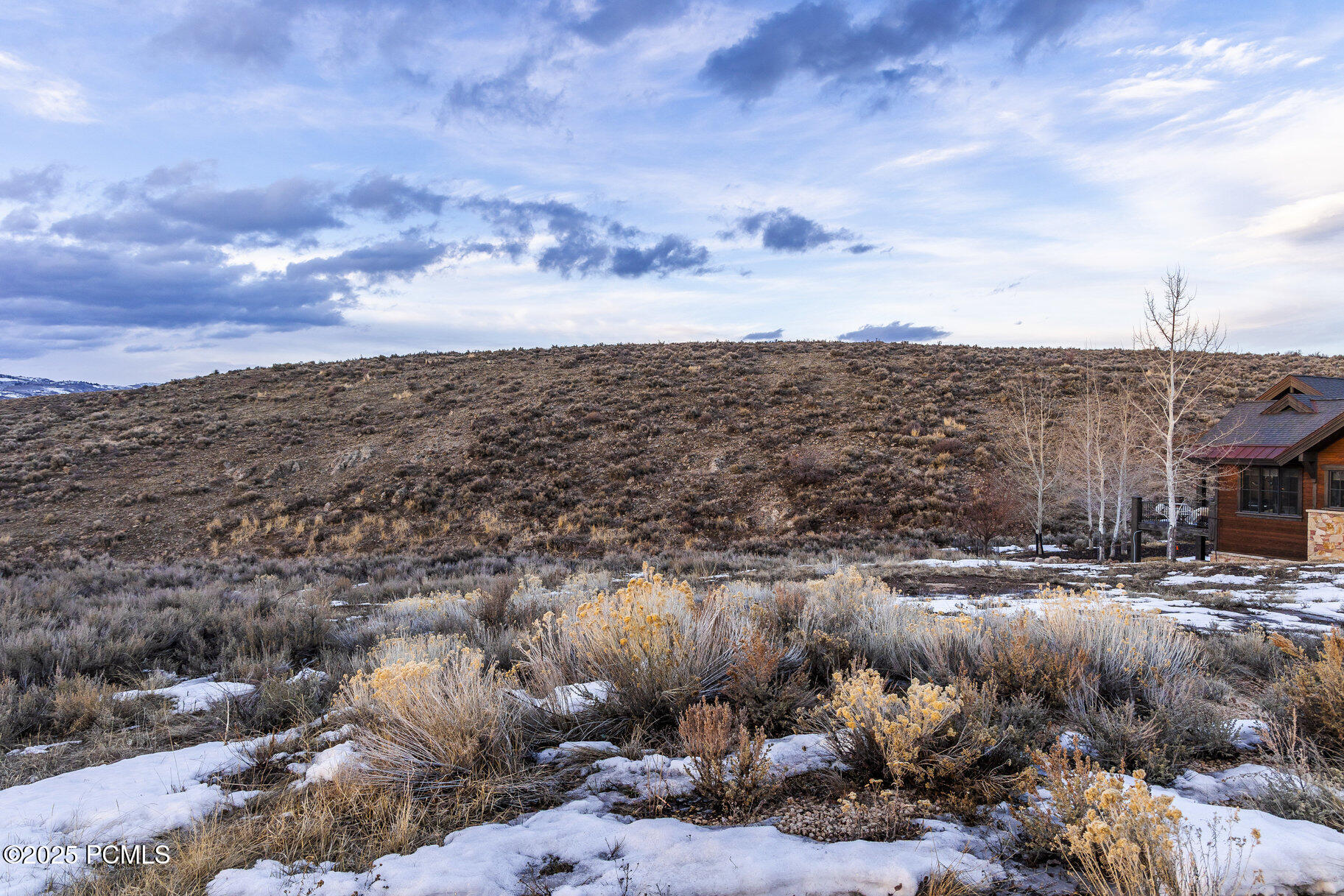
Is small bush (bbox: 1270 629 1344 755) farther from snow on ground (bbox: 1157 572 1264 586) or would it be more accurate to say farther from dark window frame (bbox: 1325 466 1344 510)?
dark window frame (bbox: 1325 466 1344 510)

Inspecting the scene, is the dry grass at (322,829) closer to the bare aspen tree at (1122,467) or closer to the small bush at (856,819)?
the small bush at (856,819)

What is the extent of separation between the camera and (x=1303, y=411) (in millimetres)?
17562

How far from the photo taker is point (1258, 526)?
17391mm

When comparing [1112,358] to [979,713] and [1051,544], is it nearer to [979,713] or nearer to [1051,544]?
[1051,544]

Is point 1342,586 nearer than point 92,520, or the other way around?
point 1342,586

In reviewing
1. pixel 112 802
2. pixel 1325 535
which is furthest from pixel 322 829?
pixel 1325 535

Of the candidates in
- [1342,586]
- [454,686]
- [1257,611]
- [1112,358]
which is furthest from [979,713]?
[1112,358]

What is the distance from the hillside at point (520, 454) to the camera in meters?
21.7

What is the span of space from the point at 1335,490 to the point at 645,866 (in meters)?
20.8

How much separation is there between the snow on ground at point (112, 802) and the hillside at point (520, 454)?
13.7 metres

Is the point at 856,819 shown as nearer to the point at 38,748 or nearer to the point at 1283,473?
the point at 38,748

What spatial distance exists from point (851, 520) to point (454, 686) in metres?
19.8

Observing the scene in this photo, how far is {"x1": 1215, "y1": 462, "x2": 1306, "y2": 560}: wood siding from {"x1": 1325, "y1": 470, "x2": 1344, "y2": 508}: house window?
136mm

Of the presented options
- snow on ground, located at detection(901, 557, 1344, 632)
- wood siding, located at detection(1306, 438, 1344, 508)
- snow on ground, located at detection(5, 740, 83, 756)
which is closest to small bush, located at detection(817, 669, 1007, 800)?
snow on ground, located at detection(901, 557, 1344, 632)
